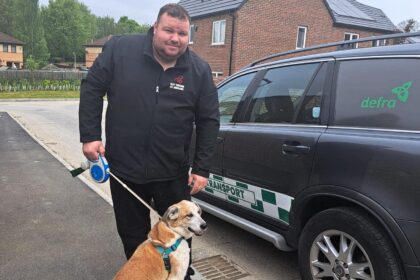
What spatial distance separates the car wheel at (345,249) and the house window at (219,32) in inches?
804

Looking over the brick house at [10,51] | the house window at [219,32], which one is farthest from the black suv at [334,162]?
the brick house at [10,51]

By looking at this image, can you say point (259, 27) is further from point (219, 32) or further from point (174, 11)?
point (174, 11)

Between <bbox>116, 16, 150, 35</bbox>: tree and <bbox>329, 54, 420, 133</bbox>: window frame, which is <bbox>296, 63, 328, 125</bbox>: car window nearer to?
<bbox>329, 54, 420, 133</bbox>: window frame

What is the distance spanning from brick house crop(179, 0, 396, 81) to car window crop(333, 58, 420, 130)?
17.8 metres

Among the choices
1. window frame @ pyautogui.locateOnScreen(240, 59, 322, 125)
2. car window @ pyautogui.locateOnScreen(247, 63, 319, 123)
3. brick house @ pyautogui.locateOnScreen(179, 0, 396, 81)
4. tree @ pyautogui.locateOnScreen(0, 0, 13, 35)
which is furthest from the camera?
tree @ pyautogui.locateOnScreen(0, 0, 13, 35)

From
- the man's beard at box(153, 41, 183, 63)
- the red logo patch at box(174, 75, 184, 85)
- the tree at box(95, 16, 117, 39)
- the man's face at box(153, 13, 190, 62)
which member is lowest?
the red logo patch at box(174, 75, 184, 85)

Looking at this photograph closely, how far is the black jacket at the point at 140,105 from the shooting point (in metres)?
2.57

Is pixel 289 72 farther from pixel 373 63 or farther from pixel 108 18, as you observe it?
pixel 108 18

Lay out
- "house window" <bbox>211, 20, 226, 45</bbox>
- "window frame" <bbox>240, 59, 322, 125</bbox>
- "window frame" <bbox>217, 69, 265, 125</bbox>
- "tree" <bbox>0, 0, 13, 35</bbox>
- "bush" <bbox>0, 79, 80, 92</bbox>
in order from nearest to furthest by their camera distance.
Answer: "window frame" <bbox>240, 59, 322, 125</bbox>, "window frame" <bbox>217, 69, 265, 125</bbox>, "house window" <bbox>211, 20, 226, 45</bbox>, "bush" <bbox>0, 79, 80, 92</bbox>, "tree" <bbox>0, 0, 13, 35</bbox>

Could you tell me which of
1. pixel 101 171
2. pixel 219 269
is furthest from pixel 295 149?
pixel 101 171

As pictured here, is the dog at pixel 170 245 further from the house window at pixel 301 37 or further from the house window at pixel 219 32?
the house window at pixel 301 37

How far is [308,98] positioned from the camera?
3.20 meters

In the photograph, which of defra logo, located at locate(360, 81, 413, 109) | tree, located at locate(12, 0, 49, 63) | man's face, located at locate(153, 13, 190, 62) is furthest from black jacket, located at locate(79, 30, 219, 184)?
tree, located at locate(12, 0, 49, 63)

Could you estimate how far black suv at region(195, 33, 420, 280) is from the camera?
2.36 meters
